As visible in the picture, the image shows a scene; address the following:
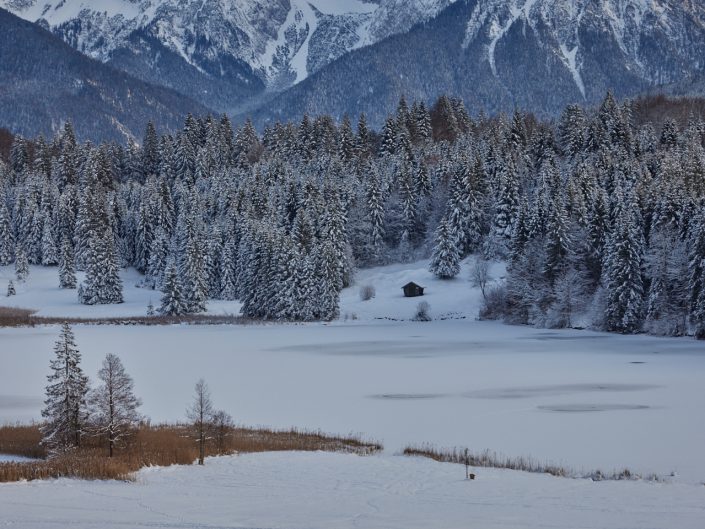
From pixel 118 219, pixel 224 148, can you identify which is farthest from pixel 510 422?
pixel 224 148

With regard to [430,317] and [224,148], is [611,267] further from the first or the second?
[224,148]

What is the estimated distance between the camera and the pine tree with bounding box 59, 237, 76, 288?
103 metres

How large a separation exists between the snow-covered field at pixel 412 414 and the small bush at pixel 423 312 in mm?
14809

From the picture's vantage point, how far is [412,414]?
28.7 meters

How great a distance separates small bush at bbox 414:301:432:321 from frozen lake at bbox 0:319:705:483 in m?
19.6

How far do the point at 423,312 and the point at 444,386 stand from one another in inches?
2000

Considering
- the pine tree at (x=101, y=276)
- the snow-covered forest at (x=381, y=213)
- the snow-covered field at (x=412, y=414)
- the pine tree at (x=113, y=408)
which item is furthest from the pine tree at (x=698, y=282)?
the pine tree at (x=101, y=276)

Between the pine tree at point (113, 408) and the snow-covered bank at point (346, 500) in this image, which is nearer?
the snow-covered bank at point (346, 500)

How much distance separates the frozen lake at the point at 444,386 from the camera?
2391 centimetres

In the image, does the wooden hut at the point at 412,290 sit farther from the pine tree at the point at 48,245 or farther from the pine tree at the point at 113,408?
the pine tree at the point at 113,408

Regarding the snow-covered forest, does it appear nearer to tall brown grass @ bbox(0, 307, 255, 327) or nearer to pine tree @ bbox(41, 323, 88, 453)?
tall brown grass @ bbox(0, 307, 255, 327)

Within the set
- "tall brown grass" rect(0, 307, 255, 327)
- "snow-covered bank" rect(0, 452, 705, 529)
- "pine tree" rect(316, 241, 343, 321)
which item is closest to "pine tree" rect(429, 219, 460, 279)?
"pine tree" rect(316, 241, 343, 321)

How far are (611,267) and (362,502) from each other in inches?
2300

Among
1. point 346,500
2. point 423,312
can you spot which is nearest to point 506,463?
point 346,500
